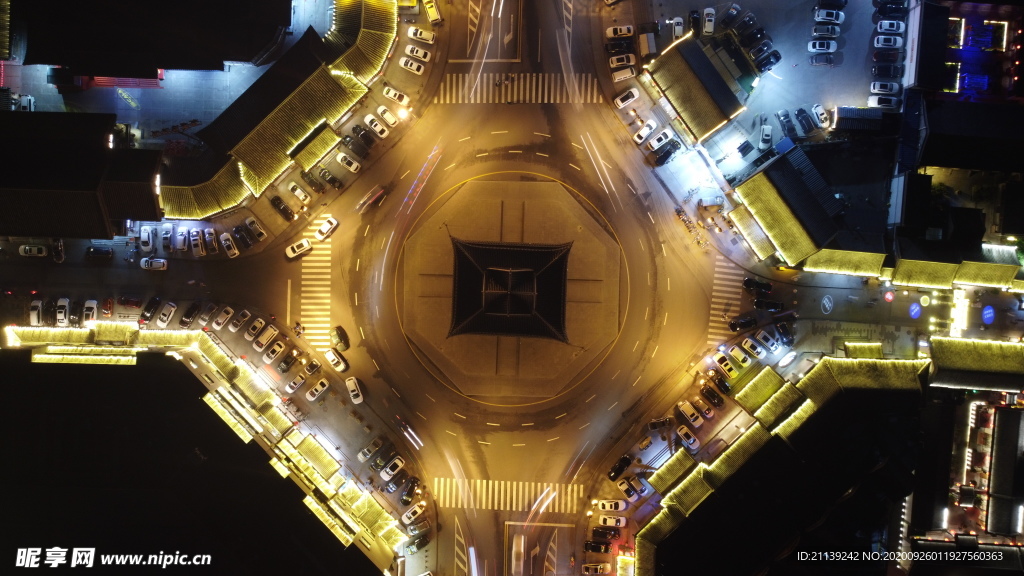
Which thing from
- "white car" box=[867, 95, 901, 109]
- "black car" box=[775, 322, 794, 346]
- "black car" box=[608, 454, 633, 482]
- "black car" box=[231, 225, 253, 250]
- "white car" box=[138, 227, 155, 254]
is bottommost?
"black car" box=[608, 454, 633, 482]

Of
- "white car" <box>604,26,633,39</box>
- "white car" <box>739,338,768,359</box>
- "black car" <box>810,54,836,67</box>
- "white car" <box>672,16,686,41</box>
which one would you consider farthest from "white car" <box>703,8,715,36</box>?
"white car" <box>739,338,768,359</box>

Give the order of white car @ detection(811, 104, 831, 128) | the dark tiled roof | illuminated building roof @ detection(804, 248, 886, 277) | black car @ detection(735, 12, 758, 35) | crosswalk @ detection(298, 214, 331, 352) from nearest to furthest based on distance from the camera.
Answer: the dark tiled roof
illuminated building roof @ detection(804, 248, 886, 277)
white car @ detection(811, 104, 831, 128)
black car @ detection(735, 12, 758, 35)
crosswalk @ detection(298, 214, 331, 352)

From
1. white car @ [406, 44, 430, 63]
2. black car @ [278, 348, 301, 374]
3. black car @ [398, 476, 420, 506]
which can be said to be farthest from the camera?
black car @ [278, 348, 301, 374]

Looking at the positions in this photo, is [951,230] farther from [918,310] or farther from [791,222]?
[791,222]

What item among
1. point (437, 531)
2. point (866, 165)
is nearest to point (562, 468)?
point (437, 531)

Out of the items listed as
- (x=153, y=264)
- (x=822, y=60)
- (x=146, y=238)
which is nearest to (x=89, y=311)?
(x=153, y=264)

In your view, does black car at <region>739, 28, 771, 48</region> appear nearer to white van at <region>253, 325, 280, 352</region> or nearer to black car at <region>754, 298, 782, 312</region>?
black car at <region>754, 298, 782, 312</region>

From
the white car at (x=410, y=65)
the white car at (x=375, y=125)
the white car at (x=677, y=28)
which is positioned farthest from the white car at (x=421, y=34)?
the white car at (x=677, y=28)
